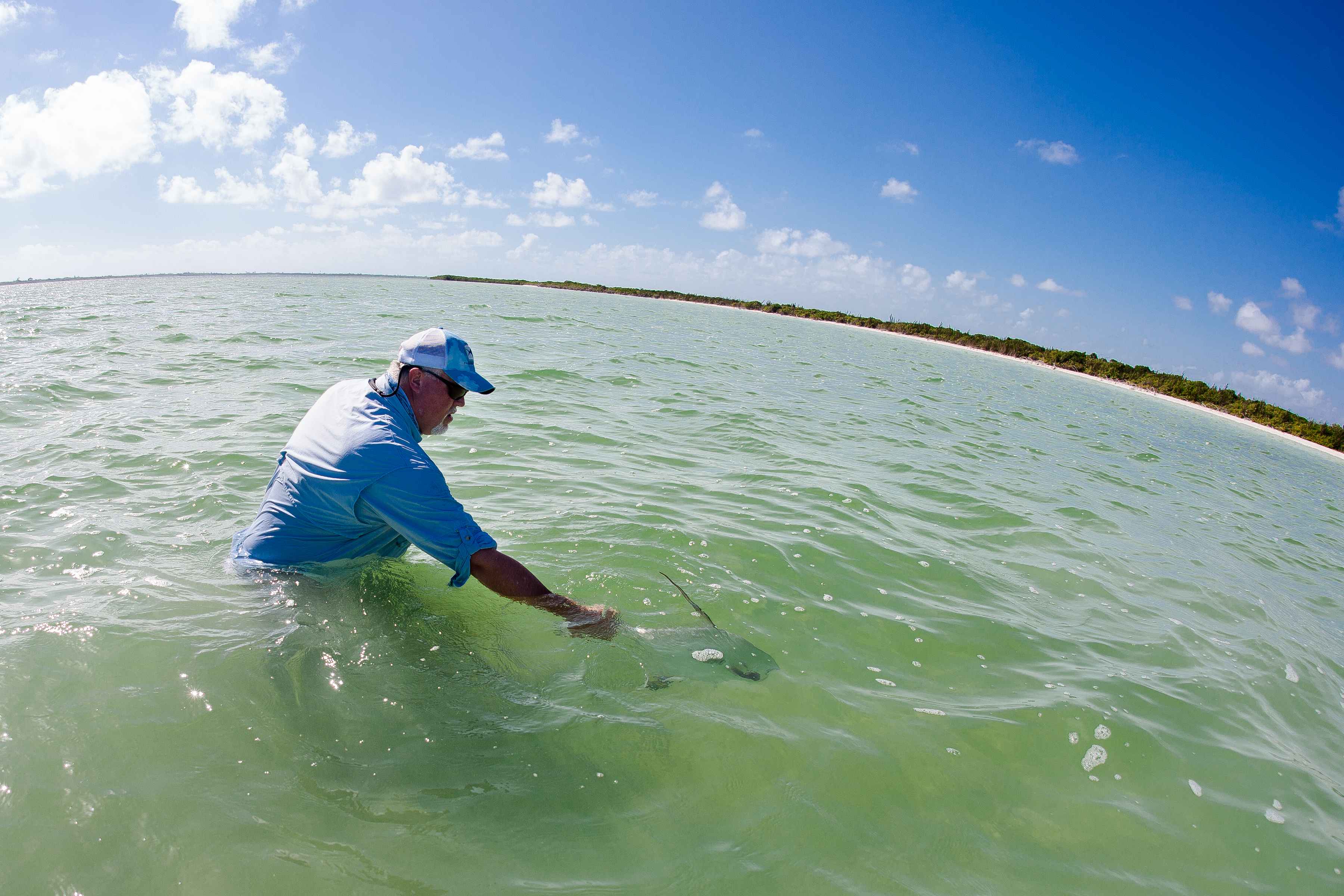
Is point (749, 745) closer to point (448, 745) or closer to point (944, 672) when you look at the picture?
point (448, 745)

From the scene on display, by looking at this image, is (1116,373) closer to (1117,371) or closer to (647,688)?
(1117,371)

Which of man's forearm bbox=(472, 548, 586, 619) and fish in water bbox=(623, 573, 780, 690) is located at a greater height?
man's forearm bbox=(472, 548, 586, 619)

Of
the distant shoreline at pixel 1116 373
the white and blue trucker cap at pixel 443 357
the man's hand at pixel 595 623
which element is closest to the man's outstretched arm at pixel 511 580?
the man's hand at pixel 595 623

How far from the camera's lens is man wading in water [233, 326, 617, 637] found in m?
2.51

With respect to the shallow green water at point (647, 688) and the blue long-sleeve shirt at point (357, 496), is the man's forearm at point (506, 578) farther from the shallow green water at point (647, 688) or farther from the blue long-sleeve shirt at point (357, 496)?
the shallow green water at point (647, 688)

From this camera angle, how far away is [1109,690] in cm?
348

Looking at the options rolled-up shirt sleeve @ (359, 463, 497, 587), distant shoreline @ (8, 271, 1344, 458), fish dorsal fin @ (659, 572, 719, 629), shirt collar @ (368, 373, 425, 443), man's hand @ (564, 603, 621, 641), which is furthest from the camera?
distant shoreline @ (8, 271, 1344, 458)

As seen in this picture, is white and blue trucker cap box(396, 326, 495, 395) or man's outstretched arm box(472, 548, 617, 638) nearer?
man's outstretched arm box(472, 548, 617, 638)

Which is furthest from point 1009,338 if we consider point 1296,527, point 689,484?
point 689,484

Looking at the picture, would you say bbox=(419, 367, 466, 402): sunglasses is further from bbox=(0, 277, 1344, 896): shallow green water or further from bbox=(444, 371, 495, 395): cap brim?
bbox=(0, 277, 1344, 896): shallow green water

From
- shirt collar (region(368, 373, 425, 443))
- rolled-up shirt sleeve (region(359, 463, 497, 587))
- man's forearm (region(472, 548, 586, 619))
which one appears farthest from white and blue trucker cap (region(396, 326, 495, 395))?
man's forearm (region(472, 548, 586, 619))

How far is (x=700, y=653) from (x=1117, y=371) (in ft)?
135

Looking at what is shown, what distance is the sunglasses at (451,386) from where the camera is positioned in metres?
2.82

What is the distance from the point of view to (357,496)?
2.61 meters
